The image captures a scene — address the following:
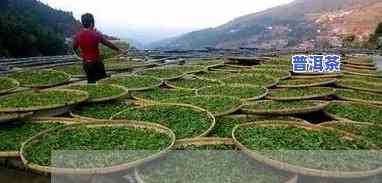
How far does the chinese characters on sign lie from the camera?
706cm

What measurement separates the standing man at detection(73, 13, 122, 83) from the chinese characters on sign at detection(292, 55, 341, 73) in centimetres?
320

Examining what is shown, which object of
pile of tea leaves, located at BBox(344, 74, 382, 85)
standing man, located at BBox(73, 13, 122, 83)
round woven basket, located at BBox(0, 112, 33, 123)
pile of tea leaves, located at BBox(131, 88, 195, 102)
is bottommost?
pile of tea leaves, located at BBox(344, 74, 382, 85)

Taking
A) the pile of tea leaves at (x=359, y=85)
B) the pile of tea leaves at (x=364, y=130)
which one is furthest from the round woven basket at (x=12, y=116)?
the pile of tea leaves at (x=359, y=85)

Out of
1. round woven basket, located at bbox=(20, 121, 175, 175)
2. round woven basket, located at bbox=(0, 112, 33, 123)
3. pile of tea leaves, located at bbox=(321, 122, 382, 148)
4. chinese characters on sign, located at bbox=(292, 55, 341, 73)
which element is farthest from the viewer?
chinese characters on sign, located at bbox=(292, 55, 341, 73)

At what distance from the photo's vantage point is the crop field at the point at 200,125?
2.87 metres

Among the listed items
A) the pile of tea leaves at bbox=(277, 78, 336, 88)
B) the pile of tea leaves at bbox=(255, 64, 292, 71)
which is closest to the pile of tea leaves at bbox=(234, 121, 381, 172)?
the pile of tea leaves at bbox=(277, 78, 336, 88)

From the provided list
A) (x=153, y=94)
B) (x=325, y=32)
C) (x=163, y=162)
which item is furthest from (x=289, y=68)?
(x=325, y=32)

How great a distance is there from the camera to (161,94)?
17.4ft

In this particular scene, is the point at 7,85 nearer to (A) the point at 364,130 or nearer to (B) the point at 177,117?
(B) the point at 177,117

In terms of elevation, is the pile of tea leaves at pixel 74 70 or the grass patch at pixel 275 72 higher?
the pile of tea leaves at pixel 74 70

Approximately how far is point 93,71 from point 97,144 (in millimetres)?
2920

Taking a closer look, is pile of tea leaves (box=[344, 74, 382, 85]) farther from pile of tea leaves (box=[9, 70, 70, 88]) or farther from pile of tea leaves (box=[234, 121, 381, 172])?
pile of tea leaves (box=[9, 70, 70, 88])

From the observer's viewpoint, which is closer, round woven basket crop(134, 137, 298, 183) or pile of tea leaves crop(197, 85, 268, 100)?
round woven basket crop(134, 137, 298, 183)

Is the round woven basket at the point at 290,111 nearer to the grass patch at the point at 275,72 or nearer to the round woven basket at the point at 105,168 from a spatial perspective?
the round woven basket at the point at 105,168
